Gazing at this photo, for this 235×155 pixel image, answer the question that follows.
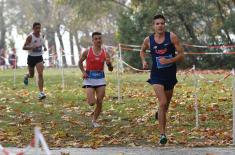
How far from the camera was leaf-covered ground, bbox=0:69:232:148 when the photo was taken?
913cm

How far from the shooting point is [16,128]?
10359mm

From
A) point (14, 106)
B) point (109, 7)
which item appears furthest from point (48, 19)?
point (14, 106)

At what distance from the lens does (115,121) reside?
11.2 metres

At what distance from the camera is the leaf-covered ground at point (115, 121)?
9133mm

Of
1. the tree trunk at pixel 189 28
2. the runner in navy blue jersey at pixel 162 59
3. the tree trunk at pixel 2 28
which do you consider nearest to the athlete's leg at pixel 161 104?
the runner in navy blue jersey at pixel 162 59

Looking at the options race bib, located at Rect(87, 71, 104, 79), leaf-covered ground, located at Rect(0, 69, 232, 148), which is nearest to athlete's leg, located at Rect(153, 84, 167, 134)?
leaf-covered ground, located at Rect(0, 69, 232, 148)

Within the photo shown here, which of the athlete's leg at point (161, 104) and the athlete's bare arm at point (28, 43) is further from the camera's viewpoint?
the athlete's bare arm at point (28, 43)

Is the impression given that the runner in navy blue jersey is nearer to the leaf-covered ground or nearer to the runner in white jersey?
the leaf-covered ground

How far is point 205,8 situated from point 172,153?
27182 millimetres

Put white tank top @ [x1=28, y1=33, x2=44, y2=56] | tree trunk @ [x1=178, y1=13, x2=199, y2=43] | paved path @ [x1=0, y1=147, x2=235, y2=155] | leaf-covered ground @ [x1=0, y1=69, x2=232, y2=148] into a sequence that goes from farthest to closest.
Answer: tree trunk @ [x1=178, y1=13, x2=199, y2=43] < white tank top @ [x1=28, y1=33, x2=44, y2=56] < leaf-covered ground @ [x1=0, y1=69, x2=232, y2=148] < paved path @ [x1=0, y1=147, x2=235, y2=155]

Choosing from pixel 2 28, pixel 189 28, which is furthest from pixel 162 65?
pixel 2 28

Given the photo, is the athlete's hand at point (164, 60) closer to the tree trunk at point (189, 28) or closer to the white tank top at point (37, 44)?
the white tank top at point (37, 44)

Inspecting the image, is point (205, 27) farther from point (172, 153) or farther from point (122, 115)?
point (172, 153)

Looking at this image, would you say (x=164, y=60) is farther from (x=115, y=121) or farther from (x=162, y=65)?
(x=115, y=121)
